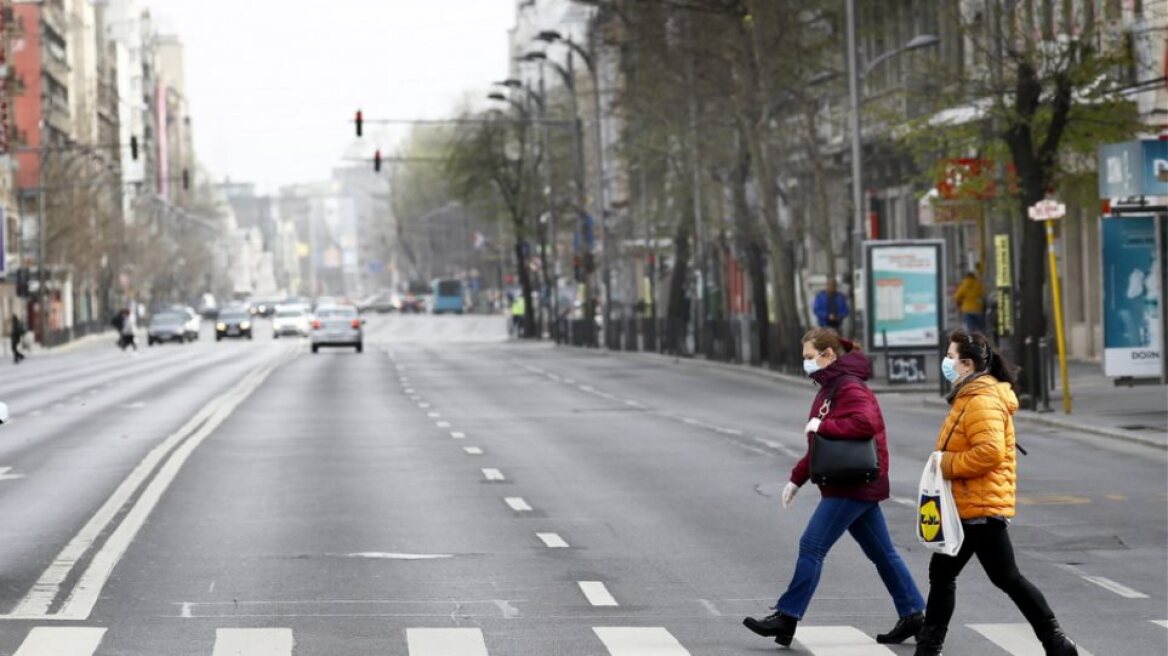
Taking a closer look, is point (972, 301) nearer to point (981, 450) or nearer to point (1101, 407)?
point (1101, 407)

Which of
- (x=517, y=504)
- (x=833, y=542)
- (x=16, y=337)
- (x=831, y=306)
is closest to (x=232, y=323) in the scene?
(x=16, y=337)

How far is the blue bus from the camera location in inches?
6836

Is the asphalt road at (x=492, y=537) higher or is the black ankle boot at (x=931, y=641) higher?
the black ankle boot at (x=931, y=641)

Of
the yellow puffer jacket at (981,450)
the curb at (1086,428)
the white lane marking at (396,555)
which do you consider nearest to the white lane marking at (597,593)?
the white lane marking at (396,555)

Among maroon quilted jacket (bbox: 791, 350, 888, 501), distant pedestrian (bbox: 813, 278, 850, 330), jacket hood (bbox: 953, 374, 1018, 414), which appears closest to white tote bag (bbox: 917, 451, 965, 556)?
jacket hood (bbox: 953, 374, 1018, 414)

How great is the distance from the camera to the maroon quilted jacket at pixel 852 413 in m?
12.1

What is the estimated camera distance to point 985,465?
36.9ft

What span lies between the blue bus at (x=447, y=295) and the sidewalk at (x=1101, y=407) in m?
127

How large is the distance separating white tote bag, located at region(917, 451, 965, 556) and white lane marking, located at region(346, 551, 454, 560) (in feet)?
18.7

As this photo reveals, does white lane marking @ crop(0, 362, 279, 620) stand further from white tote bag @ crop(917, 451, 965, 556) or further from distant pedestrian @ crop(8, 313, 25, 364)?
distant pedestrian @ crop(8, 313, 25, 364)

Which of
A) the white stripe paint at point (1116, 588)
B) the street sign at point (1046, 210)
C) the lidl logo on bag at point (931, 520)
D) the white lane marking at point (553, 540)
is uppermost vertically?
the street sign at point (1046, 210)

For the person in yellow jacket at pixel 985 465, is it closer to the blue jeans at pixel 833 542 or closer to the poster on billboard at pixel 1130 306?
the blue jeans at pixel 833 542

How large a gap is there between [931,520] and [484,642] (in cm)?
237

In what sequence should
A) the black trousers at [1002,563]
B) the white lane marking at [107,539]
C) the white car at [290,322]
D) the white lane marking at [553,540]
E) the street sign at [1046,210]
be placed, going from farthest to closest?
the white car at [290,322] < the street sign at [1046,210] < the white lane marking at [553,540] < the white lane marking at [107,539] < the black trousers at [1002,563]
